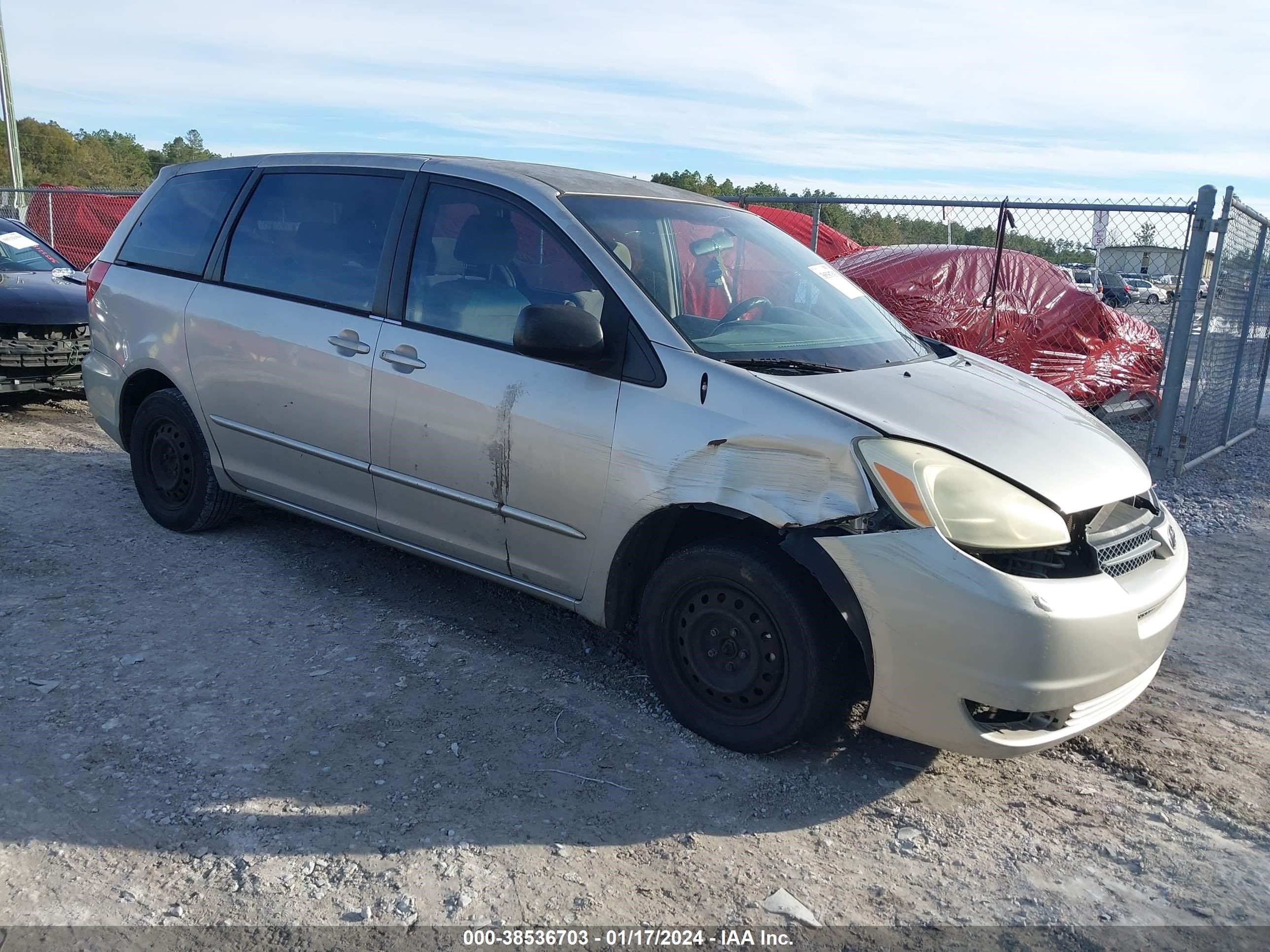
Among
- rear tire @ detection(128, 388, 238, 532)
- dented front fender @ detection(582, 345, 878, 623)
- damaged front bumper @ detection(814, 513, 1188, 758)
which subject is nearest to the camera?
damaged front bumper @ detection(814, 513, 1188, 758)

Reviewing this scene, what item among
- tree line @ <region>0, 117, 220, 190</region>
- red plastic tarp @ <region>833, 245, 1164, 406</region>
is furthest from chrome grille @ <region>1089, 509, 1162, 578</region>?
tree line @ <region>0, 117, 220, 190</region>

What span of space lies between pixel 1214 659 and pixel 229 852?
13.0 ft

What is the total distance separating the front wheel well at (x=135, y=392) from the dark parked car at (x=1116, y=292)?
9.39 meters

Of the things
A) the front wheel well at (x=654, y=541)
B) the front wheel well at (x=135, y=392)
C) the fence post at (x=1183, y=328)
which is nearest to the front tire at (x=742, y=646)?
the front wheel well at (x=654, y=541)

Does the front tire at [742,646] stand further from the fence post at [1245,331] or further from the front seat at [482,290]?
the fence post at [1245,331]

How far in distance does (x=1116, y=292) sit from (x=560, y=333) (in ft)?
31.6

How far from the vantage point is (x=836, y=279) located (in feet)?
14.5

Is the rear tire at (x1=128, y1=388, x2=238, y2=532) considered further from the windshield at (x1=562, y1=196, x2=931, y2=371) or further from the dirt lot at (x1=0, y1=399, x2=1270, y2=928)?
the windshield at (x1=562, y1=196, x2=931, y2=371)

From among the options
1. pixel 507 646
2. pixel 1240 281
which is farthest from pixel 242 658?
pixel 1240 281

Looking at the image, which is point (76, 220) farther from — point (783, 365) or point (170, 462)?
point (783, 365)

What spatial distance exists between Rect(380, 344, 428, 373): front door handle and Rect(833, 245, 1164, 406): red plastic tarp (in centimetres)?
629

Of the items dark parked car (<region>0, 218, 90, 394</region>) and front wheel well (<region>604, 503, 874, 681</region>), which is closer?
front wheel well (<region>604, 503, 874, 681</region>)

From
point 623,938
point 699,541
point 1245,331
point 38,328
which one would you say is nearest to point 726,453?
point 699,541

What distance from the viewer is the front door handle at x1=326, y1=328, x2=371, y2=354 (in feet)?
13.3
